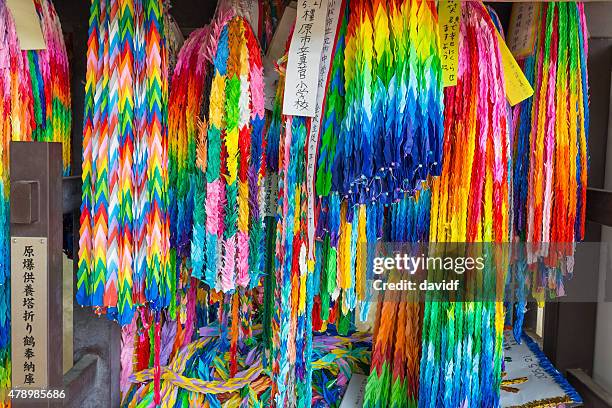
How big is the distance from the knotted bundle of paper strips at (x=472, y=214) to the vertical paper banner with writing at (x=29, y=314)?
0.74 metres

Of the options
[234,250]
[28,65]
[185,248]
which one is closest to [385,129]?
[234,250]

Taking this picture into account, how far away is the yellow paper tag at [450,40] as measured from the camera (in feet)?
3.47

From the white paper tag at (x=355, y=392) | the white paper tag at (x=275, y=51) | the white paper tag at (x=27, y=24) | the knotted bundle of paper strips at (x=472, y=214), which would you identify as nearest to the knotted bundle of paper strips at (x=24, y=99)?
the white paper tag at (x=27, y=24)

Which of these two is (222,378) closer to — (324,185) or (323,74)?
(324,185)

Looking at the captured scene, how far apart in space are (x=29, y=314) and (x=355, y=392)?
0.74 meters

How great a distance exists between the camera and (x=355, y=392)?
1224 mm

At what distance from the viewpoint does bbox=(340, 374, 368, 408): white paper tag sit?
119 centimetres

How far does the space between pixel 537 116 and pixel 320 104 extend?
51 centimetres

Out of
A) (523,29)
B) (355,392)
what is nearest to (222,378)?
(355,392)

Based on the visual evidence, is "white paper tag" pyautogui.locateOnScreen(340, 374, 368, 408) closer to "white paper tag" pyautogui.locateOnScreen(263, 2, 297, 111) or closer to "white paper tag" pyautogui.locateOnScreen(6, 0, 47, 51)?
"white paper tag" pyautogui.locateOnScreen(263, 2, 297, 111)

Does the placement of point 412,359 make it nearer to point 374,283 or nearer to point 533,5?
point 374,283

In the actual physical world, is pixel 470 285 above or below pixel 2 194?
below

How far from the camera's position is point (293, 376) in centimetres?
111

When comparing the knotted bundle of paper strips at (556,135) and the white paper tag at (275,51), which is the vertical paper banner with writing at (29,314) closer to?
the white paper tag at (275,51)
